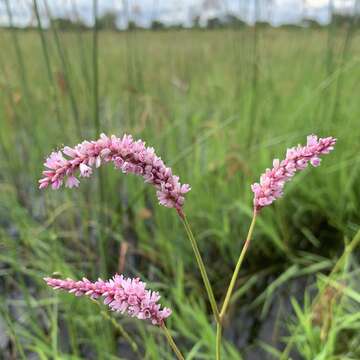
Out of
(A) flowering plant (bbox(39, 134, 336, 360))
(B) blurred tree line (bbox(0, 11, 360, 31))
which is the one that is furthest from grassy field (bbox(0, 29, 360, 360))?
(A) flowering plant (bbox(39, 134, 336, 360))

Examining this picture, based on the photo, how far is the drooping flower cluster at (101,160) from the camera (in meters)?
0.46

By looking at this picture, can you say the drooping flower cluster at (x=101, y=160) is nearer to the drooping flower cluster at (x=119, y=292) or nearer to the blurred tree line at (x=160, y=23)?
the drooping flower cluster at (x=119, y=292)

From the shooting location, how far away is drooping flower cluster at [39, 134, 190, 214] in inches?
17.9

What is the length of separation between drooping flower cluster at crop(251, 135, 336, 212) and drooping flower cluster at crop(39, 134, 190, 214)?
0.37 feet

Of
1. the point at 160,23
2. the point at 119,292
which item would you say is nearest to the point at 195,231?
the point at 160,23

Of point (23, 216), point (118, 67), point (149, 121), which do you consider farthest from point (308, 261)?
point (118, 67)

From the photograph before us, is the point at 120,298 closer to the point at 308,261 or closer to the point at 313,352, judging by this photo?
the point at 313,352

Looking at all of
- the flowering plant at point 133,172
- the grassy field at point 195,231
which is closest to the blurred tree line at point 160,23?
the grassy field at point 195,231

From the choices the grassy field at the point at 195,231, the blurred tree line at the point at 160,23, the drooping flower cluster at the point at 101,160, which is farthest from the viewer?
the blurred tree line at the point at 160,23

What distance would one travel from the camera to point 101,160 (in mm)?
471

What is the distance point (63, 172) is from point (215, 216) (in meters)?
1.55

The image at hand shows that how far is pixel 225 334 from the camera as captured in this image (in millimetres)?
1692

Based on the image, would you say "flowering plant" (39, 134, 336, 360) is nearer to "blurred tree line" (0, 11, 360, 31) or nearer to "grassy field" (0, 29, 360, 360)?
"grassy field" (0, 29, 360, 360)

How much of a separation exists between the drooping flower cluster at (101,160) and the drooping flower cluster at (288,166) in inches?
4.5
